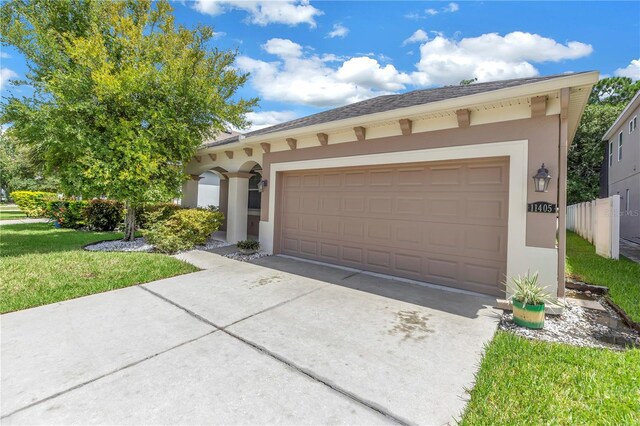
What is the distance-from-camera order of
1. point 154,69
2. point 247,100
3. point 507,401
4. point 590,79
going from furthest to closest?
point 247,100, point 154,69, point 590,79, point 507,401

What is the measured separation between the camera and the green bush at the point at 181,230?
845 cm

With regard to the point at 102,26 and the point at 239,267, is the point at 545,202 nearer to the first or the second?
the point at 239,267

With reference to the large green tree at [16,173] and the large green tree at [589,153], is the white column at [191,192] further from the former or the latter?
the large green tree at [16,173]

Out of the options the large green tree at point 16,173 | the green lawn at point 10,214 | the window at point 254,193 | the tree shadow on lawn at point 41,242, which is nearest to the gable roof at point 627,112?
the window at point 254,193

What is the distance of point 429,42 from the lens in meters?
9.73

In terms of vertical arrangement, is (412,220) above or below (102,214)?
above

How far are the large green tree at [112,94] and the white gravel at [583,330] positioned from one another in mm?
9009

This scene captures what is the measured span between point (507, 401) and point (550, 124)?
13.5ft

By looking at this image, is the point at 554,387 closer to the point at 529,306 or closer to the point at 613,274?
the point at 529,306

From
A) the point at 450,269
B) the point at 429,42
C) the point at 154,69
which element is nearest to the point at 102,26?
the point at 154,69

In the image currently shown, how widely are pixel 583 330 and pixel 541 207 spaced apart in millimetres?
1765

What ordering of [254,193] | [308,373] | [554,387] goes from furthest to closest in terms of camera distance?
[254,193] → [308,373] → [554,387]

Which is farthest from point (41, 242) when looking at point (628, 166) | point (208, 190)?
point (628, 166)

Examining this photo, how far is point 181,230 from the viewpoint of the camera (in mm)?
8914
